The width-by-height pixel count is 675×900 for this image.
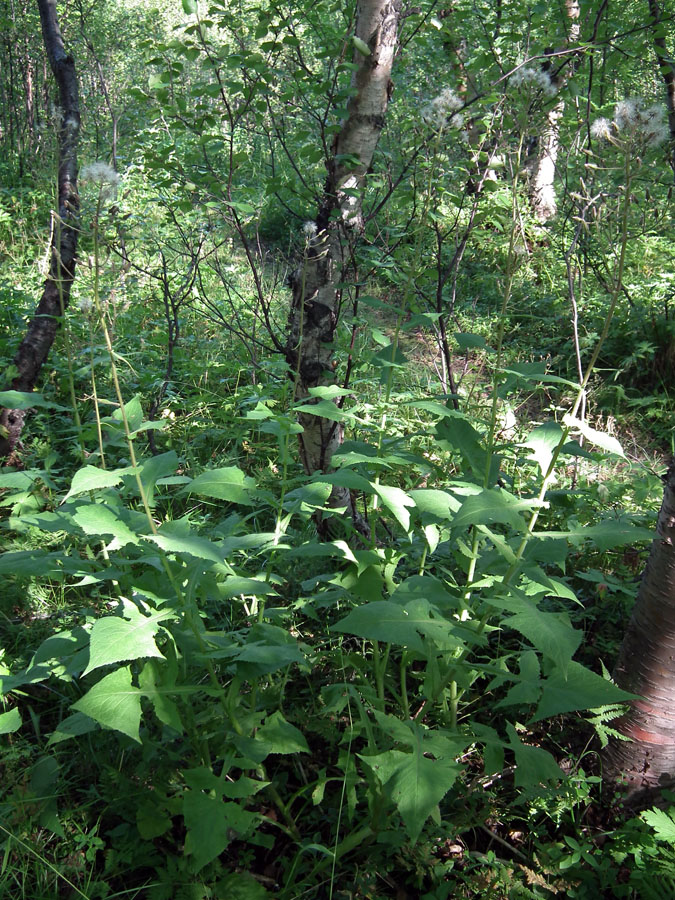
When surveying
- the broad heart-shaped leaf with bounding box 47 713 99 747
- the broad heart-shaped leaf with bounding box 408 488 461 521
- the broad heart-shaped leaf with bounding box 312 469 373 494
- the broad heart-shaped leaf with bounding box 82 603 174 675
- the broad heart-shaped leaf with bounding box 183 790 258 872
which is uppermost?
the broad heart-shaped leaf with bounding box 312 469 373 494

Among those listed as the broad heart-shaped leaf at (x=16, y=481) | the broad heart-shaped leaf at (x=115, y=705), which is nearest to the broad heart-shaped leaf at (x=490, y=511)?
the broad heart-shaped leaf at (x=115, y=705)

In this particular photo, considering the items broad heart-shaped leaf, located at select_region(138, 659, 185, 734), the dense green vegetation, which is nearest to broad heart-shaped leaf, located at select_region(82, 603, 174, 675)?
the dense green vegetation

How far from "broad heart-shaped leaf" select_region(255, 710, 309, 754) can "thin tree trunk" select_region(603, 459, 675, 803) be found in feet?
3.25

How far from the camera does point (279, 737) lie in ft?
5.09

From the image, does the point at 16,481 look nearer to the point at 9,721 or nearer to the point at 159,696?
the point at 9,721

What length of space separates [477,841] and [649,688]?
0.65 metres

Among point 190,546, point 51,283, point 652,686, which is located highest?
point 51,283

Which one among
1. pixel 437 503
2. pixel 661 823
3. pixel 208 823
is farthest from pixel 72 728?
pixel 661 823

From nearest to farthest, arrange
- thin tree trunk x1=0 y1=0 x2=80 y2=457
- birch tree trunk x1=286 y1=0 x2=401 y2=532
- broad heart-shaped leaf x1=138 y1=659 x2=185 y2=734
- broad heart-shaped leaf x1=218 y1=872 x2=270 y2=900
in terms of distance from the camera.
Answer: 1. broad heart-shaped leaf x1=138 y1=659 x2=185 y2=734
2. broad heart-shaped leaf x1=218 y1=872 x2=270 y2=900
3. birch tree trunk x1=286 y1=0 x2=401 y2=532
4. thin tree trunk x1=0 y1=0 x2=80 y2=457

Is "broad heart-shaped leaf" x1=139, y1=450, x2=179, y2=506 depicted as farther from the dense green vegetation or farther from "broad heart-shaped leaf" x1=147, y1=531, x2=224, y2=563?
"broad heart-shaped leaf" x1=147, y1=531, x2=224, y2=563

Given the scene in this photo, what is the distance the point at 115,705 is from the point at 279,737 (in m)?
0.41

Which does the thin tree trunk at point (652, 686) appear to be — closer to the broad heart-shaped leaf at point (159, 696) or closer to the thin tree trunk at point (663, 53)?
the broad heart-shaped leaf at point (159, 696)

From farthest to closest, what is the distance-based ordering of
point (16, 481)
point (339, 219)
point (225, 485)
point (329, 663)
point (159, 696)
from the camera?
1. point (339, 219)
2. point (329, 663)
3. point (16, 481)
4. point (225, 485)
5. point (159, 696)

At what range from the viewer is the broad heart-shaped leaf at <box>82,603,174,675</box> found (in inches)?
48.7
